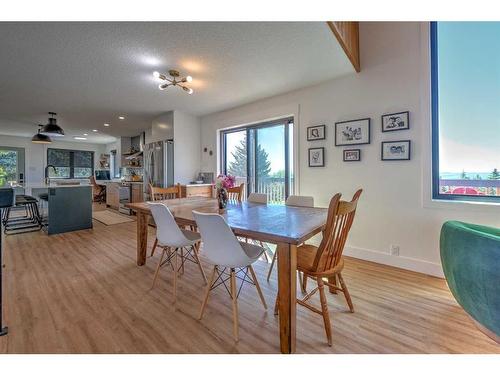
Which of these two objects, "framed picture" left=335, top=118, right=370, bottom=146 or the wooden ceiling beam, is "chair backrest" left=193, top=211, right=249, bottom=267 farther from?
"framed picture" left=335, top=118, right=370, bottom=146

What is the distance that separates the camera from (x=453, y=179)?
245 cm

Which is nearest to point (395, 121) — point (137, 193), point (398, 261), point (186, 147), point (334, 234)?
point (398, 261)

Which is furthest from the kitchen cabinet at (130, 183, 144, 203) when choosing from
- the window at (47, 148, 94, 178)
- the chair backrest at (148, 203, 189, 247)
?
the window at (47, 148, 94, 178)

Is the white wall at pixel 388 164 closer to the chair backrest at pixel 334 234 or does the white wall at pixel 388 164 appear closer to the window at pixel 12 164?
the chair backrest at pixel 334 234

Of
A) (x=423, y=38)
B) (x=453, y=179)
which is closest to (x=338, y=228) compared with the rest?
(x=453, y=179)

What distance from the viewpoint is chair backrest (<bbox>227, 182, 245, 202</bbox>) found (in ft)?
10.1

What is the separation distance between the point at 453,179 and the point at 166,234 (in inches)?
118

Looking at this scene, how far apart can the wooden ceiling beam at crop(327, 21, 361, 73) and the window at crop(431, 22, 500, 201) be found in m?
0.76

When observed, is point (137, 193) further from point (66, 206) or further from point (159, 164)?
point (66, 206)

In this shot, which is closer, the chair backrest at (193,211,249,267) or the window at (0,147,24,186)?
the chair backrest at (193,211,249,267)

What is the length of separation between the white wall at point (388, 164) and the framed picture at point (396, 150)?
6 centimetres

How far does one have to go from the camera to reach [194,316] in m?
1.76

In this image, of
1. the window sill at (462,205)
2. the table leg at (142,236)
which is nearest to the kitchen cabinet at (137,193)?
the table leg at (142,236)
